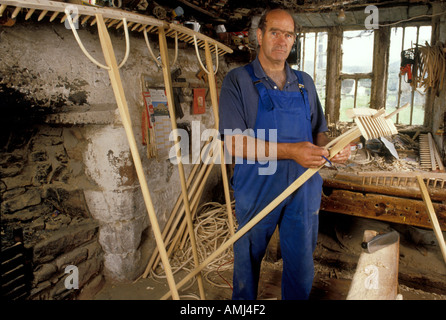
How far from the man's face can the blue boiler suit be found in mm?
157

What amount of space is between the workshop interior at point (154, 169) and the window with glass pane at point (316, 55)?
1.17 meters

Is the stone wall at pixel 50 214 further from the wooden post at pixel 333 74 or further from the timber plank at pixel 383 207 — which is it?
the wooden post at pixel 333 74

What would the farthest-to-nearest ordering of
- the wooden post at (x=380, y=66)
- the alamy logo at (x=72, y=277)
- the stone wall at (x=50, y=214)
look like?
the wooden post at (x=380, y=66) < the alamy logo at (x=72, y=277) < the stone wall at (x=50, y=214)

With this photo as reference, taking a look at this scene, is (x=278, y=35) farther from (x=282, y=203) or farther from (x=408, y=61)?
(x=408, y=61)

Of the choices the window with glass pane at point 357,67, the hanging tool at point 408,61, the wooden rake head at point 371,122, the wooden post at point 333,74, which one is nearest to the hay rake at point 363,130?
the wooden rake head at point 371,122

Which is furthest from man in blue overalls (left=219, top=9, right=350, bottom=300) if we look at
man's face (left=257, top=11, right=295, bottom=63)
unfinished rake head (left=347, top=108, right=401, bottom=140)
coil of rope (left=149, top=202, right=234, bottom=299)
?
coil of rope (left=149, top=202, right=234, bottom=299)

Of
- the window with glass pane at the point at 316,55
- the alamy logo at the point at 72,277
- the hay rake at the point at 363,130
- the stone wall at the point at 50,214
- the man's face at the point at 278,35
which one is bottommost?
the alamy logo at the point at 72,277

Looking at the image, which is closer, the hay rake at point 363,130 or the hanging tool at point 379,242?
the hay rake at point 363,130

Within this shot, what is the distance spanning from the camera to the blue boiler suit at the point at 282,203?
1.90 metres

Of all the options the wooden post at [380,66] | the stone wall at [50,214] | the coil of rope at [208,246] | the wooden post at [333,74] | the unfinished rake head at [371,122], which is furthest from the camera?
the wooden post at [333,74]

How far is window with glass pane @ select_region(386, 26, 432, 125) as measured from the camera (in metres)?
4.78

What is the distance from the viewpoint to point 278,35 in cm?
192

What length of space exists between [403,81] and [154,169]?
4.55 m

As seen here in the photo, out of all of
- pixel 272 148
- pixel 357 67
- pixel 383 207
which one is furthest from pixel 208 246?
pixel 357 67
